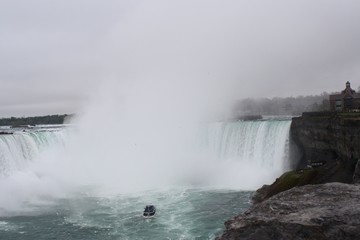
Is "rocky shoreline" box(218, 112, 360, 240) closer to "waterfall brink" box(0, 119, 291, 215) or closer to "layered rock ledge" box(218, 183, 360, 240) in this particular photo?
"layered rock ledge" box(218, 183, 360, 240)

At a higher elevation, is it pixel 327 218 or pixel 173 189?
pixel 327 218

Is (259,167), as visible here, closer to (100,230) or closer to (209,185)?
(209,185)

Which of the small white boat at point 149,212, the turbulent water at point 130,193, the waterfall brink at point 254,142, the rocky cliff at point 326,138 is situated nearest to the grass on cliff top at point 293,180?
the turbulent water at point 130,193

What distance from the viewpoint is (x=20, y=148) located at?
125 feet

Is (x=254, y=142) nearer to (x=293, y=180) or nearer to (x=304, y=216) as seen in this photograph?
(x=293, y=180)

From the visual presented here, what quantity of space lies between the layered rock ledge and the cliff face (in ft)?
51.7

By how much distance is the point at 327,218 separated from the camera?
34.4 feet

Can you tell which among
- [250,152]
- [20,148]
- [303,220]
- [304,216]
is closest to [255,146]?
[250,152]

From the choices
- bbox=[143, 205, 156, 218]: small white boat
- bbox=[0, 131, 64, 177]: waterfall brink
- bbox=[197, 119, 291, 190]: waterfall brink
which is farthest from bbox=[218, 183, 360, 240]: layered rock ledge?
bbox=[0, 131, 64, 177]: waterfall brink

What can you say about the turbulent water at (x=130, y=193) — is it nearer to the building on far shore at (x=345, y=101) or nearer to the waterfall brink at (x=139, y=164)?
the waterfall brink at (x=139, y=164)

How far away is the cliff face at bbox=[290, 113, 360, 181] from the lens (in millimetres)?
27328

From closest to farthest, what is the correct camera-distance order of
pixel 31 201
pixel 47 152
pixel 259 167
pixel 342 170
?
1. pixel 342 170
2. pixel 31 201
3. pixel 259 167
4. pixel 47 152

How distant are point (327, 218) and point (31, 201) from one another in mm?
24513

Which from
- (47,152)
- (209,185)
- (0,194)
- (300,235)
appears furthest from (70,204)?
(300,235)
